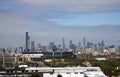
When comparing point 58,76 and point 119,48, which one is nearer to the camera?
point 58,76

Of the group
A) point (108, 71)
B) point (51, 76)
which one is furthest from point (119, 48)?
point (51, 76)

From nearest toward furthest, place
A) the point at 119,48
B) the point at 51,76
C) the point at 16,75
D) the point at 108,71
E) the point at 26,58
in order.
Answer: the point at 51,76 < the point at 16,75 < the point at 108,71 < the point at 26,58 < the point at 119,48

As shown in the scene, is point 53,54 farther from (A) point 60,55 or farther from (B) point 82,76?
(B) point 82,76

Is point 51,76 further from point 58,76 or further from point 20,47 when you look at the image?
point 20,47

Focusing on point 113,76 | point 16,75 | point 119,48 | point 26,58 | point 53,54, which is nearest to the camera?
point 16,75

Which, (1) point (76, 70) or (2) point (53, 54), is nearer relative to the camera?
(1) point (76, 70)

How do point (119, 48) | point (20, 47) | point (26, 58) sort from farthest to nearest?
point (119, 48)
point (20, 47)
point (26, 58)

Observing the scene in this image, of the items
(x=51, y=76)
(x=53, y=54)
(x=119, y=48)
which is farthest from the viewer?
(x=119, y=48)

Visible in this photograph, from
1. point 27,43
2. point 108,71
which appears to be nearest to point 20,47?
point 27,43

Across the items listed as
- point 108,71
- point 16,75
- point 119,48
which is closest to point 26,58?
point 108,71
